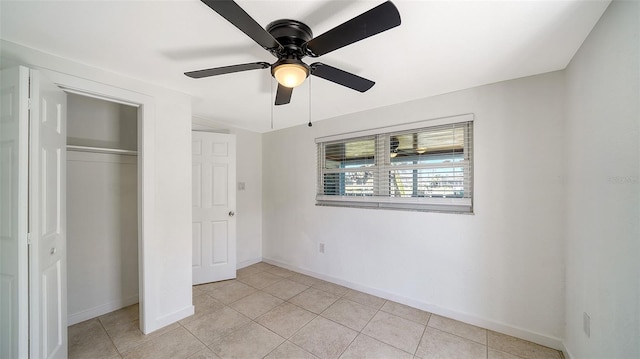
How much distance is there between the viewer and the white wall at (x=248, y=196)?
3795 millimetres

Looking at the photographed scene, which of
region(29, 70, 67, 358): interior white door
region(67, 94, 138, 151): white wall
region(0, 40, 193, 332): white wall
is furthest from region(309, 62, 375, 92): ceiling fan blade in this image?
region(67, 94, 138, 151): white wall

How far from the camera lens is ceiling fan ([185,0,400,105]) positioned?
959 millimetres

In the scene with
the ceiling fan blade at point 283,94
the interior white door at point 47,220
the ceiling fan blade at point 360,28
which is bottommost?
the interior white door at point 47,220

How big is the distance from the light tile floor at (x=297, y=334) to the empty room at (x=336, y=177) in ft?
0.08

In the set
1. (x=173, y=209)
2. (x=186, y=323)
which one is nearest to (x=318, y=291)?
(x=186, y=323)

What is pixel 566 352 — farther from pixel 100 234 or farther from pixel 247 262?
pixel 100 234

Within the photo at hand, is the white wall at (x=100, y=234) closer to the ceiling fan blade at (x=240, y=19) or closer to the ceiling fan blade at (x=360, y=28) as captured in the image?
the ceiling fan blade at (x=240, y=19)

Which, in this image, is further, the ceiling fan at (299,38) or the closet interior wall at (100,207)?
the closet interior wall at (100,207)

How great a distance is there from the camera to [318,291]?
2979 mm

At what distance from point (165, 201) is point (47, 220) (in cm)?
78

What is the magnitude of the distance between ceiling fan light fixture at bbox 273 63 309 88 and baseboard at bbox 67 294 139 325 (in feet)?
10.0

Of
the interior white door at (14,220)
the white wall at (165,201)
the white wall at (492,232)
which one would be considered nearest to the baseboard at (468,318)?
the white wall at (492,232)

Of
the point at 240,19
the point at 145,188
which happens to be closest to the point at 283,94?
the point at 240,19

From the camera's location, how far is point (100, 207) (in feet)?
8.21
